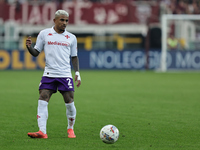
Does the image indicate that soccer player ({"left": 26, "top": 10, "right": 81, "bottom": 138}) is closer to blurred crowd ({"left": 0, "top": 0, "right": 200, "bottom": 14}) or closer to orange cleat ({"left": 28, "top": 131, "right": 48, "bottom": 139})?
orange cleat ({"left": 28, "top": 131, "right": 48, "bottom": 139})

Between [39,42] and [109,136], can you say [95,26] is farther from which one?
[109,136]

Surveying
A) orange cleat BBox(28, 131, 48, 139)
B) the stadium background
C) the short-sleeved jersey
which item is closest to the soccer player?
the short-sleeved jersey

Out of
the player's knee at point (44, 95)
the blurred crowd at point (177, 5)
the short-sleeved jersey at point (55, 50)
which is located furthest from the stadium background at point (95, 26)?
the player's knee at point (44, 95)

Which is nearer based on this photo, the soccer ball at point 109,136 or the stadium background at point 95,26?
the soccer ball at point 109,136

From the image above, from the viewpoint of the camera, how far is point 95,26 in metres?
34.2

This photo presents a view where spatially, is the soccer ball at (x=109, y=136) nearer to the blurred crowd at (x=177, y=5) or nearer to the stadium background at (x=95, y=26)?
the stadium background at (x=95, y=26)

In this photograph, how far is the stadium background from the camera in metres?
29.9

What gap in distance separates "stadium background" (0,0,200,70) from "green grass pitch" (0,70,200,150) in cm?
1330

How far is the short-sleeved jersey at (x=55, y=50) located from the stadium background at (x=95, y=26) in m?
22.2

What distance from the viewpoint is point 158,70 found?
28.5 metres

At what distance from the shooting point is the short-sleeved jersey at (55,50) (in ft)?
23.8

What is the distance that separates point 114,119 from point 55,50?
273cm

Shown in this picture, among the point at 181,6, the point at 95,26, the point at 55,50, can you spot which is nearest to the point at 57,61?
the point at 55,50

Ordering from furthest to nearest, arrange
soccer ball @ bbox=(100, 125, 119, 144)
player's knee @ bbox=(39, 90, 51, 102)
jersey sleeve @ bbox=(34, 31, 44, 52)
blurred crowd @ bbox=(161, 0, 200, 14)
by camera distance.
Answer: blurred crowd @ bbox=(161, 0, 200, 14) < jersey sleeve @ bbox=(34, 31, 44, 52) < player's knee @ bbox=(39, 90, 51, 102) < soccer ball @ bbox=(100, 125, 119, 144)
